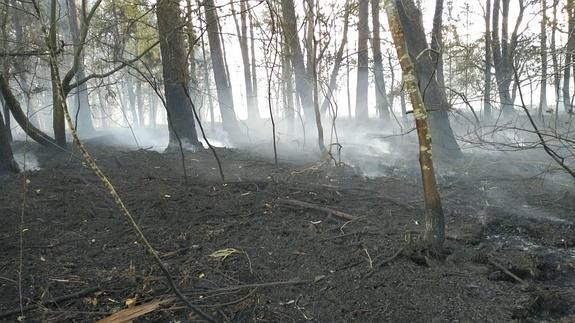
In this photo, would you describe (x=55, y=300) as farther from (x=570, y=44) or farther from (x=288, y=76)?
(x=288, y=76)

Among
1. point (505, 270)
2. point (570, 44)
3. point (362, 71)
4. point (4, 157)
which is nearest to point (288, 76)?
point (362, 71)

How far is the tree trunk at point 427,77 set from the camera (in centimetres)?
927

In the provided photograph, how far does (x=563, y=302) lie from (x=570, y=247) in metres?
1.50

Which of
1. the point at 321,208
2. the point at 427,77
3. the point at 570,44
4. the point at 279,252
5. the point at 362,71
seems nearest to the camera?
the point at 279,252

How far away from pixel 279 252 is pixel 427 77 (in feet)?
21.7

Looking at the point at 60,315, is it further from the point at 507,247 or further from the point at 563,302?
the point at 507,247

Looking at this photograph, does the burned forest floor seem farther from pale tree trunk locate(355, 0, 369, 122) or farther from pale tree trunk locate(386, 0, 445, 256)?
pale tree trunk locate(355, 0, 369, 122)

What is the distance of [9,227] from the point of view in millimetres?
5031

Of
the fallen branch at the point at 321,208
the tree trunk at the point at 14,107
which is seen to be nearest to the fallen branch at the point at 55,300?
the fallen branch at the point at 321,208

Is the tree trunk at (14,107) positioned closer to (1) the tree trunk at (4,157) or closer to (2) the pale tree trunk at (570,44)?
(1) the tree trunk at (4,157)

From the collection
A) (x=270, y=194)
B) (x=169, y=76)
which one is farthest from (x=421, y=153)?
(x=169, y=76)

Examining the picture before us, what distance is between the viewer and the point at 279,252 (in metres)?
4.48

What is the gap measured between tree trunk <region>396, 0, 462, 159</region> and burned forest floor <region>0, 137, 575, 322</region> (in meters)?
2.58

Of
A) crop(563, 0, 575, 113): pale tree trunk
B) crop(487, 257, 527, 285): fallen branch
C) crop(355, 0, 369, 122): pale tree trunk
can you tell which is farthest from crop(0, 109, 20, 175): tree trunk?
crop(355, 0, 369, 122): pale tree trunk
